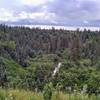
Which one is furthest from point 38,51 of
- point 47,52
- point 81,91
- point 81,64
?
point 81,91

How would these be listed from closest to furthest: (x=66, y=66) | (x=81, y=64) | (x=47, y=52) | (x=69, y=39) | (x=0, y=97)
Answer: (x=0, y=97), (x=66, y=66), (x=81, y=64), (x=47, y=52), (x=69, y=39)

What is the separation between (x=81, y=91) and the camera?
732cm

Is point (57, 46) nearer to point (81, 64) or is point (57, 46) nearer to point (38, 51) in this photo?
point (38, 51)

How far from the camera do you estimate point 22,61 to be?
521 feet

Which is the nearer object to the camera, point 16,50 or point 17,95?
point 17,95

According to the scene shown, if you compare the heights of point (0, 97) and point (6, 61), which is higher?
point (0, 97)

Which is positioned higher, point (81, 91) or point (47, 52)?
point (81, 91)

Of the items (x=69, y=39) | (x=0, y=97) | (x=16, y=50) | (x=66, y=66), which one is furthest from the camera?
(x=69, y=39)

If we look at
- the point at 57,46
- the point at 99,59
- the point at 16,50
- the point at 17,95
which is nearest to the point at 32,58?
the point at 16,50

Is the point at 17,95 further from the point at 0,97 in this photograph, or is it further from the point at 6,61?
the point at 6,61

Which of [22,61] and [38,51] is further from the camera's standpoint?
[38,51]

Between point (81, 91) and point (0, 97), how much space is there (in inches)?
77.7

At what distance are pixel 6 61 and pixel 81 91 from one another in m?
139

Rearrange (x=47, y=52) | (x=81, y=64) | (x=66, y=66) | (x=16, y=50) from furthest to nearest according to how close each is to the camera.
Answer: (x=47, y=52), (x=16, y=50), (x=81, y=64), (x=66, y=66)
